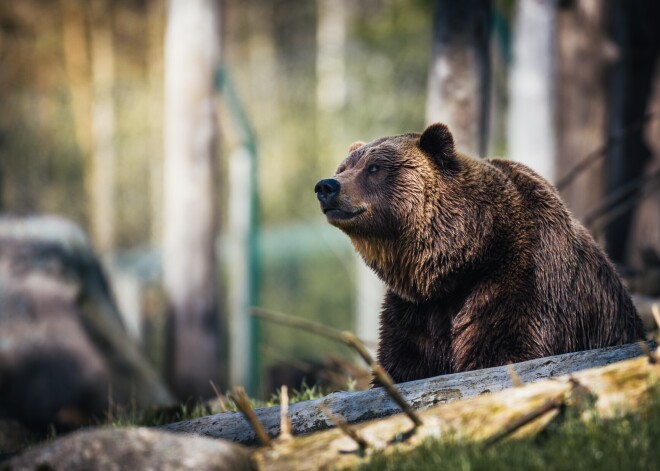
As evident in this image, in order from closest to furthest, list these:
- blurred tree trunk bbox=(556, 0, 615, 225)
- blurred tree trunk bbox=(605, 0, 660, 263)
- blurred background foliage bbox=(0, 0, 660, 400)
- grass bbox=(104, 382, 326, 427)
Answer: grass bbox=(104, 382, 326, 427), blurred tree trunk bbox=(556, 0, 615, 225), blurred tree trunk bbox=(605, 0, 660, 263), blurred background foliage bbox=(0, 0, 660, 400)

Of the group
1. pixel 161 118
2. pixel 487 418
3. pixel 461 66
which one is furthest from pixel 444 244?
pixel 161 118

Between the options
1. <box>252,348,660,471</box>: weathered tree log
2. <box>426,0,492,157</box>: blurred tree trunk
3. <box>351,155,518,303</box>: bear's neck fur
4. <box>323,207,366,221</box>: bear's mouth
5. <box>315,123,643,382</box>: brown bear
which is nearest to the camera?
<box>252,348,660,471</box>: weathered tree log

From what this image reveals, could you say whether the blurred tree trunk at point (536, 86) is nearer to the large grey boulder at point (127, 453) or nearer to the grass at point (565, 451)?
the grass at point (565, 451)

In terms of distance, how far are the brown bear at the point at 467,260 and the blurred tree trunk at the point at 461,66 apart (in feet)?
6.31

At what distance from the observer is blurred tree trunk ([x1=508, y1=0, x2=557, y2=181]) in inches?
347

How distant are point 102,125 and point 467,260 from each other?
15881 mm

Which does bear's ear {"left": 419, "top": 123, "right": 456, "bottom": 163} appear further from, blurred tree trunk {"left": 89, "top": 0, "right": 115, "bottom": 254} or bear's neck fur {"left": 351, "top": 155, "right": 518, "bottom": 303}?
blurred tree trunk {"left": 89, "top": 0, "right": 115, "bottom": 254}

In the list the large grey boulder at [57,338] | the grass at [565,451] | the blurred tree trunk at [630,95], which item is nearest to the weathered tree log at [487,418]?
the grass at [565,451]

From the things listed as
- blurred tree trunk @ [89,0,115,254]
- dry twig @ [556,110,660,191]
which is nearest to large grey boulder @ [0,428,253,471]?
dry twig @ [556,110,660,191]

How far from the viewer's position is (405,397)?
3732 mm

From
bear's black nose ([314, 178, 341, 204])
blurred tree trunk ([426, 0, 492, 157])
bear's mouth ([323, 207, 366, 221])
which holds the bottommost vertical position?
bear's mouth ([323, 207, 366, 221])

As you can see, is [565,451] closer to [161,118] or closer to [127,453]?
[127,453]

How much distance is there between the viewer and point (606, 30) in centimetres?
989

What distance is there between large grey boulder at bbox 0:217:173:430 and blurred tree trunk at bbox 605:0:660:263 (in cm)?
573
